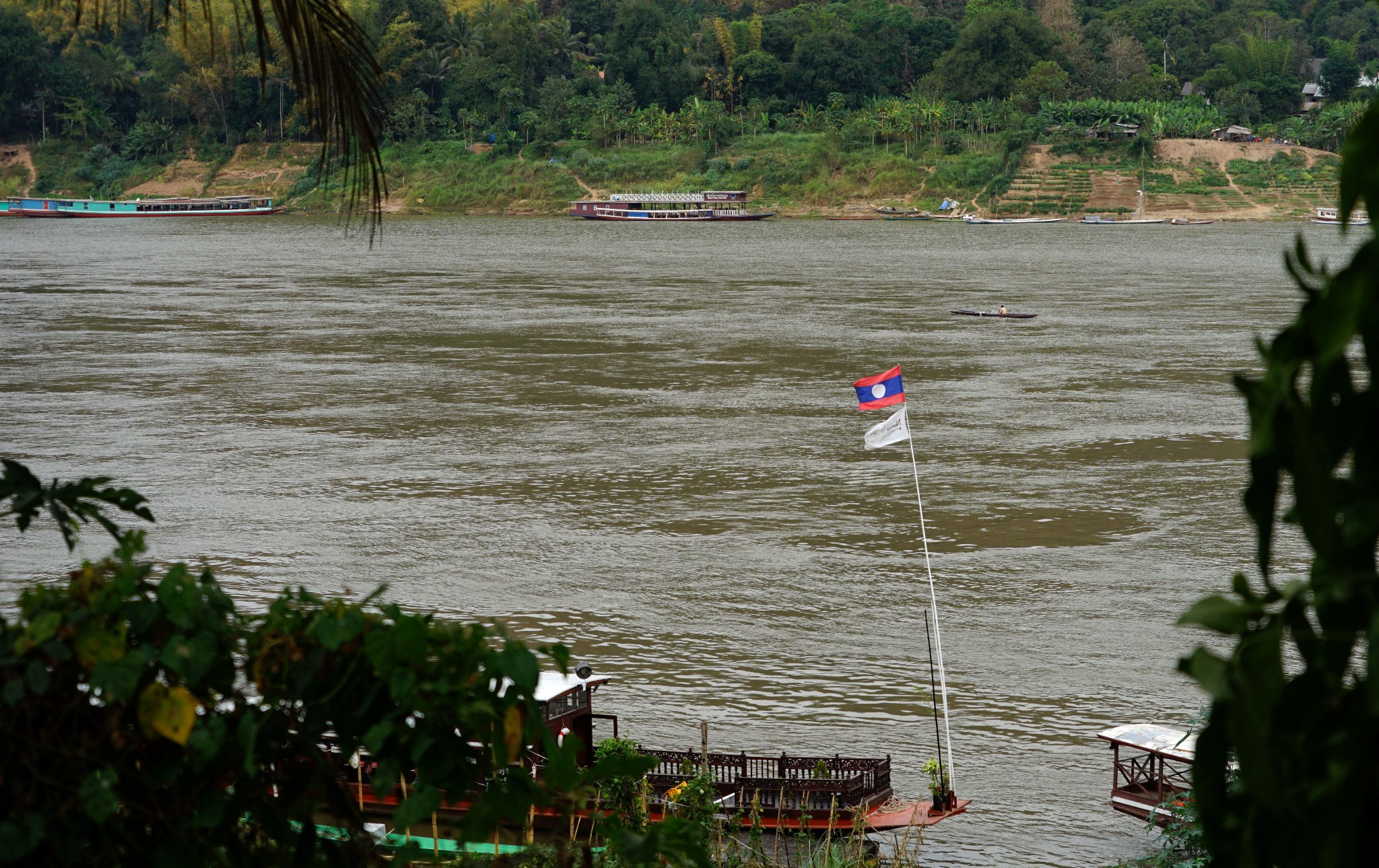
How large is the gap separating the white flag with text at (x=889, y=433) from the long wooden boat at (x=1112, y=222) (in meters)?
62.3

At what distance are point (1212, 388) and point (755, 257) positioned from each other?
94.1 feet

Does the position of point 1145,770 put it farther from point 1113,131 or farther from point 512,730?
point 1113,131

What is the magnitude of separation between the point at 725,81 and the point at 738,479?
73988 millimetres

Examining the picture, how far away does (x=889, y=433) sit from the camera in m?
13.3

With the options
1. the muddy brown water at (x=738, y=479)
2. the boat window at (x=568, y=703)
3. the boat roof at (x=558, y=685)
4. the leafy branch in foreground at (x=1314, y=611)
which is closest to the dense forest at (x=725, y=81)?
the muddy brown water at (x=738, y=479)

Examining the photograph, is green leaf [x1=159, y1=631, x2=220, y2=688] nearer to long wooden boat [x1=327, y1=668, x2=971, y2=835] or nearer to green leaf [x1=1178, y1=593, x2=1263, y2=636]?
green leaf [x1=1178, y1=593, x2=1263, y2=636]

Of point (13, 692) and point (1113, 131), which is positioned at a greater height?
point (1113, 131)

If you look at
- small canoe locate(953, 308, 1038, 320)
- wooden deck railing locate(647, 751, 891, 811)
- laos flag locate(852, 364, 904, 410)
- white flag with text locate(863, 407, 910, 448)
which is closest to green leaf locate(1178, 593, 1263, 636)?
wooden deck railing locate(647, 751, 891, 811)

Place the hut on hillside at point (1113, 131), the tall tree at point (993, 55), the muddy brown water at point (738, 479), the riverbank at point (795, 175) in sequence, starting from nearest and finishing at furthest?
1. the muddy brown water at point (738, 479)
2. the riverbank at point (795, 175)
3. the hut on hillside at point (1113, 131)
4. the tall tree at point (993, 55)

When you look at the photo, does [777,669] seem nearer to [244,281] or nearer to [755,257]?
[244,281]

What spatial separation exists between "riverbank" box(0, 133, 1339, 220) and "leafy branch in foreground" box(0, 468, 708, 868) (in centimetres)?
7331

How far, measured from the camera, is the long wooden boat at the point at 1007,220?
73000 millimetres

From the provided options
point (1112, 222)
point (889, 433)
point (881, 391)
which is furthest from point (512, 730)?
point (1112, 222)

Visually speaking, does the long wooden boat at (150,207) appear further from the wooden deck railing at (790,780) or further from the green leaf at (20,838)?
the green leaf at (20,838)
